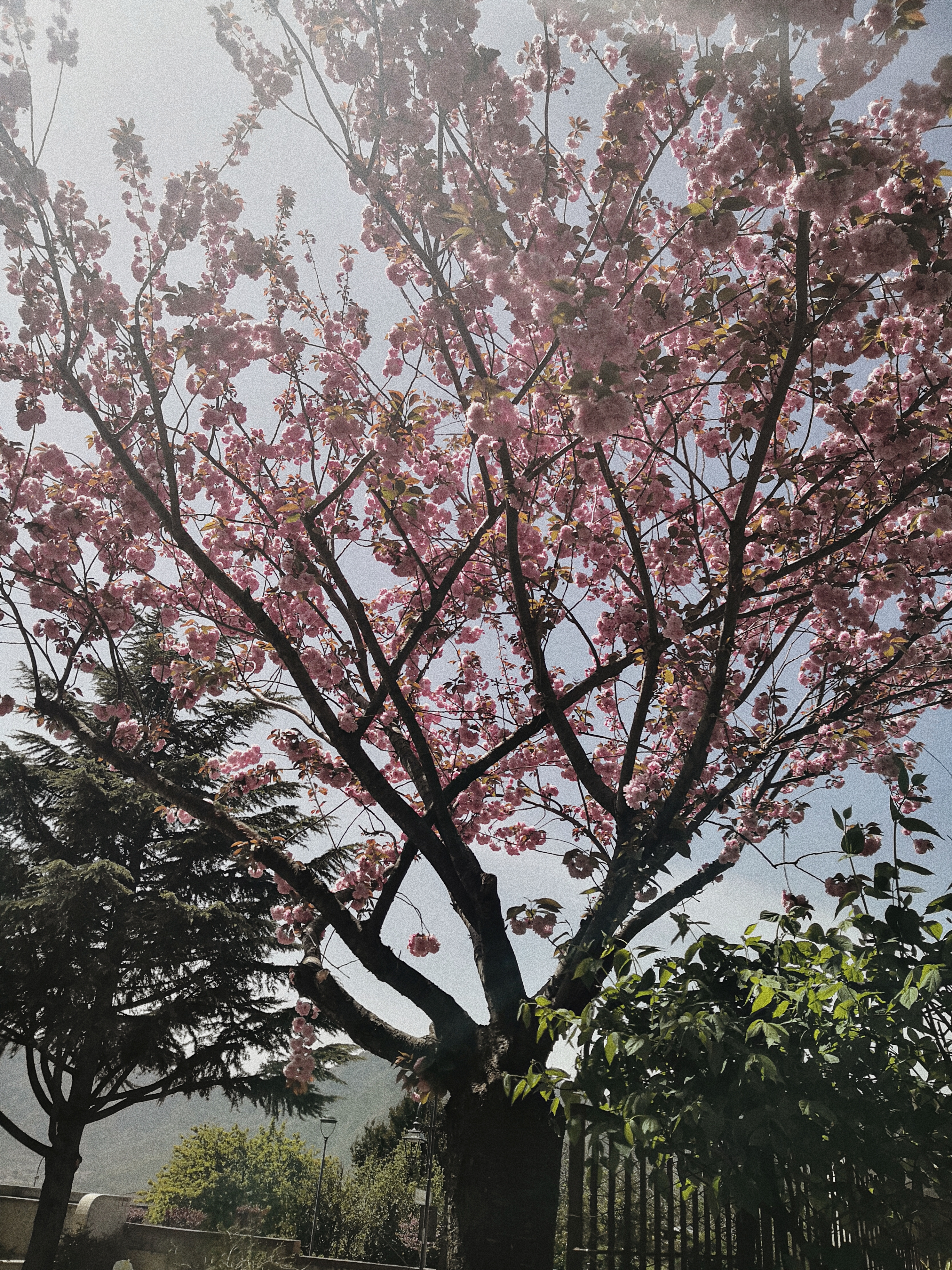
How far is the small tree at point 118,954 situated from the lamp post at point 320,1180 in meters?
1.54

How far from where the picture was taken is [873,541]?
5410mm

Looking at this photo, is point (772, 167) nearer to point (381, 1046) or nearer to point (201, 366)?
point (201, 366)

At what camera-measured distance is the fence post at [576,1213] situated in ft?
11.4

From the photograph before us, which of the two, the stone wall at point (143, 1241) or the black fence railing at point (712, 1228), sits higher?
the black fence railing at point (712, 1228)

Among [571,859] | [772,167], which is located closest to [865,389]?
[772,167]

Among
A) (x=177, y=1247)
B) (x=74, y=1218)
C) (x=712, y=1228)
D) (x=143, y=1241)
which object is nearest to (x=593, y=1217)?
(x=712, y=1228)

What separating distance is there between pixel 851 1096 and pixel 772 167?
321cm

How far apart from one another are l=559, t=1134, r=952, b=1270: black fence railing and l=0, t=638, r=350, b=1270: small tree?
8322 millimetres

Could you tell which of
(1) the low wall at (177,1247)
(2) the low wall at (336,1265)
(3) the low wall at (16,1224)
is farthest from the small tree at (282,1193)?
(3) the low wall at (16,1224)

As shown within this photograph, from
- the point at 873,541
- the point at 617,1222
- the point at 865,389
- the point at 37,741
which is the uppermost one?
the point at 37,741

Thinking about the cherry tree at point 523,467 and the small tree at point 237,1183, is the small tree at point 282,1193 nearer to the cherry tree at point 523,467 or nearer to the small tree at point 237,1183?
the small tree at point 237,1183

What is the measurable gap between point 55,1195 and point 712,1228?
1261 centimetres

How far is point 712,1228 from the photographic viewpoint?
3.90m

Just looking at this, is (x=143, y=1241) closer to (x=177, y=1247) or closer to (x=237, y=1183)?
(x=177, y=1247)
